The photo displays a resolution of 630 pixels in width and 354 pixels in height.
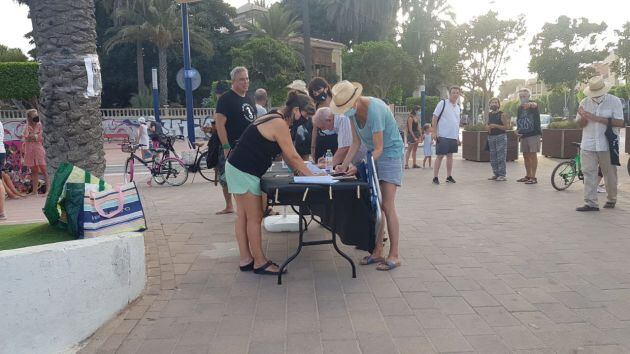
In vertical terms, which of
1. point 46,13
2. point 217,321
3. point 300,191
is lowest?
point 217,321

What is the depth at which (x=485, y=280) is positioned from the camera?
427 centimetres

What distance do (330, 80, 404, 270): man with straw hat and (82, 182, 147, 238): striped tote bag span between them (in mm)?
1833

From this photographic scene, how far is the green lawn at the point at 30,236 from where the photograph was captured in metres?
3.55

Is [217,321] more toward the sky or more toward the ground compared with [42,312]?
more toward the ground

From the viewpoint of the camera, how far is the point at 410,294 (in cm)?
399

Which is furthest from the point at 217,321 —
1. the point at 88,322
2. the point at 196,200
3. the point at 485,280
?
the point at 196,200

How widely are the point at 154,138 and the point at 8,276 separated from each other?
11.4m

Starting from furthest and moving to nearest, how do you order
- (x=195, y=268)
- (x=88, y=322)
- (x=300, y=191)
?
(x=195, y=268), (x=300, y=191), (x=88, y=322)

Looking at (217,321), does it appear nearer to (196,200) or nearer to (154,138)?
(196,200)

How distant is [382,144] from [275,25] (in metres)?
37.0

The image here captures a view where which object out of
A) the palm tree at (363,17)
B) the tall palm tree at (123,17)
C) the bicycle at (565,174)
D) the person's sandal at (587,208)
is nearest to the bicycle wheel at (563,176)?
the bicycle at (565,174)

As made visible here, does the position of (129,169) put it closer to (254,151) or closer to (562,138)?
(254,151)

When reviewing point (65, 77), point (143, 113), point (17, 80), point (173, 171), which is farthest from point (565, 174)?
point (17, 80)

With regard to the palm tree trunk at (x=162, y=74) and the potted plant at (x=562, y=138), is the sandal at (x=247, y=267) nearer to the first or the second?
the potted plant at (x=562, y=138)
